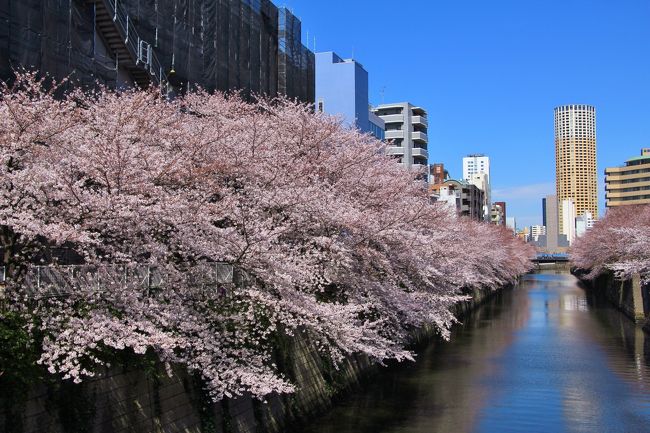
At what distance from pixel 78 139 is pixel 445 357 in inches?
951

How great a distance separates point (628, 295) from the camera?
54.4 m

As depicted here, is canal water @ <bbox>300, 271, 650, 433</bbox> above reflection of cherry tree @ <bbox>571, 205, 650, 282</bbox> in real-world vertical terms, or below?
below

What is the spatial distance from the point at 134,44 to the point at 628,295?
4221cm

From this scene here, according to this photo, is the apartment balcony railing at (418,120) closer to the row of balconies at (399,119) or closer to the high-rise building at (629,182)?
the row of balconies at (399,119)

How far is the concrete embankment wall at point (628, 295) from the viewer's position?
48.5 metres

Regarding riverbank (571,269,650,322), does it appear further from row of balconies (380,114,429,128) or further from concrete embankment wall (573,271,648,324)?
row of balconies (380,114,429,128)

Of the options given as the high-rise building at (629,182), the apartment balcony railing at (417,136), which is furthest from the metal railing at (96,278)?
the high-rise building at (629,182)

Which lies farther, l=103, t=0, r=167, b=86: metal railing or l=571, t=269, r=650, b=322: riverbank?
l=571, t=269, r=650, b=322: riverbank

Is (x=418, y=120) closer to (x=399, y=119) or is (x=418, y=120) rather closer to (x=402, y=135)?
(x=399, y=119)

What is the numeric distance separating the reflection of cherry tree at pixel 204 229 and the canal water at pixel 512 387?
7.17 feet

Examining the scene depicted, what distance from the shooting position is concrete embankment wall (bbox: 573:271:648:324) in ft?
159

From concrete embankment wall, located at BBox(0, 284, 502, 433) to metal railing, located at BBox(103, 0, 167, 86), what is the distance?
1535 centimetres

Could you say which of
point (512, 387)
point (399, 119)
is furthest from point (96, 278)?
point (399, 119)

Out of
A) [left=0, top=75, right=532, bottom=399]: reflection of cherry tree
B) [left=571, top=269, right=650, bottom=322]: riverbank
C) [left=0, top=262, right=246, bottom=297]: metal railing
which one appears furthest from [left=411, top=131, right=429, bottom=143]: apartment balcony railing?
[left=0, top=262, right=246, bottom=297]: metal railing
